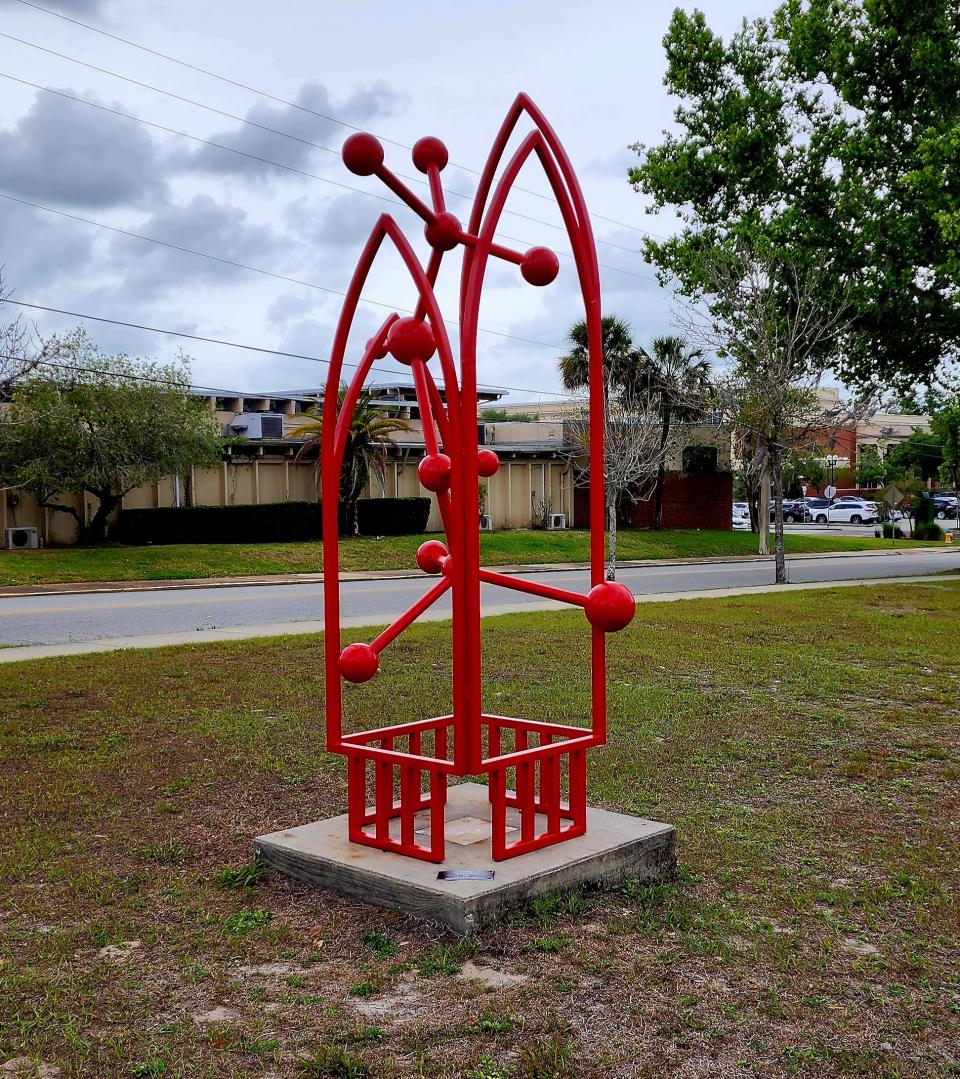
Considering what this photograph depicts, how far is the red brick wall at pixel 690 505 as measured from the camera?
41312 millimetres

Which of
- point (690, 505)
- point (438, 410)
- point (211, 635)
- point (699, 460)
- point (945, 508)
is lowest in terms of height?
point (211, 635)

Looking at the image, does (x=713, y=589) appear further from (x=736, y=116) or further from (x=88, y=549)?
→ (x=88, y=549)

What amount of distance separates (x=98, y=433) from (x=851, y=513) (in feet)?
163

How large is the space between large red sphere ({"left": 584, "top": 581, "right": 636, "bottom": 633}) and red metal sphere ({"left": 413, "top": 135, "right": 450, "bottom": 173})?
6.07 ft

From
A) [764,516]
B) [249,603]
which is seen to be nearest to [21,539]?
[249,603]

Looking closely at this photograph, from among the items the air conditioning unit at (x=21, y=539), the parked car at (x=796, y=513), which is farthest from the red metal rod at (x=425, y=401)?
the parked car at (x=796, y=513)

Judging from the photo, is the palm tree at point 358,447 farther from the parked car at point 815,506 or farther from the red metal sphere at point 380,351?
the parked car at point 815,506

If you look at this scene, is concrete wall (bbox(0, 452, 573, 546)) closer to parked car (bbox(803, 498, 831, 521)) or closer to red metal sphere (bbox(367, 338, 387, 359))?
red metal sphere (bbox(367, 338, 387, 359))

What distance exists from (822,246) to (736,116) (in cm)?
289

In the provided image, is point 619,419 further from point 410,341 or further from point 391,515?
point 410,341

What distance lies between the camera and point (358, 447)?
30312 millimetres

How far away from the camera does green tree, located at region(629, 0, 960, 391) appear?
1992cm

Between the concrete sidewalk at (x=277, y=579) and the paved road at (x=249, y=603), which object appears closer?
the paved road at (x=249, y=603)

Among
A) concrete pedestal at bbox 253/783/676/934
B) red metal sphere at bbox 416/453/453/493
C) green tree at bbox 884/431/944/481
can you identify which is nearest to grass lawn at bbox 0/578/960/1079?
concrete pedestal at bbox 253/783/676/934
